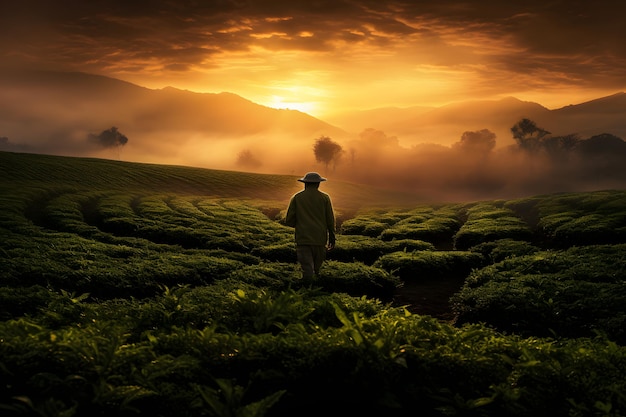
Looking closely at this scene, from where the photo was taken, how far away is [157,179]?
8175cm

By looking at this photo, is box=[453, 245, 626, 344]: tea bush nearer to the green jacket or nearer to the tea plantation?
the tea plantation

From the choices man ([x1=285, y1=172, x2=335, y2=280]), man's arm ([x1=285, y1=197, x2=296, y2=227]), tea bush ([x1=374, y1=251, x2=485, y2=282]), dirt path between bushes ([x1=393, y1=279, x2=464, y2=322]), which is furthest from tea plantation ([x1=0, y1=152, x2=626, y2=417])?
man's arm ([x1=285, y1=197, x2=296, y2=227])

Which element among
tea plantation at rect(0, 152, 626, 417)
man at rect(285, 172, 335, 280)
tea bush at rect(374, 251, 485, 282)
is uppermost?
man at rect(285, 172, 335, 280)

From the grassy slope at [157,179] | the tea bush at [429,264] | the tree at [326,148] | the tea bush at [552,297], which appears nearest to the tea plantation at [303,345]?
the tea bush at [552,297]

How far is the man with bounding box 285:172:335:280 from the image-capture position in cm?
1489

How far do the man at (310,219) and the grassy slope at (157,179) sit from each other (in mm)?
50740

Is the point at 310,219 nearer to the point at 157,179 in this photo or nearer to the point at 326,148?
the point at 157,179

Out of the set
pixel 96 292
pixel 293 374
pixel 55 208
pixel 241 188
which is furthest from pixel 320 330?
pixel 241 188

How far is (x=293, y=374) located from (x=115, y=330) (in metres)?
2.41

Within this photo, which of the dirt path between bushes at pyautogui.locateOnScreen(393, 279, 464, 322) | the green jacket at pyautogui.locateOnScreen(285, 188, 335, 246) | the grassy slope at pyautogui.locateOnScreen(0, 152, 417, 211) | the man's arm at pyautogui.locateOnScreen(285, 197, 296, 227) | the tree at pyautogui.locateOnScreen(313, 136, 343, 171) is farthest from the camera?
the tree at pyautogui.locateOnScreen(313, 136, 343, 171)

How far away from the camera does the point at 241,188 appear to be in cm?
8419

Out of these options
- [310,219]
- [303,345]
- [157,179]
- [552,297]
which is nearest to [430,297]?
[552,297]

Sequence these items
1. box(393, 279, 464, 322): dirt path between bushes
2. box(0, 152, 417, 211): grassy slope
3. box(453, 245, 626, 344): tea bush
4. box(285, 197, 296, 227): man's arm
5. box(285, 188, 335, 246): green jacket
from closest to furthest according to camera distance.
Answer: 1. box(453, 245, 626, 344): tea bush
2. box(285, 188, 335, 246): green jacket
3. box(285, 197, 296, 227): man's arm
4. box(393, 279, 464, 322): dirt path between bushes
5. box(0, 152, 417, 211): grassy slope

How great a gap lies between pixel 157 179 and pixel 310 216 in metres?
70.9
